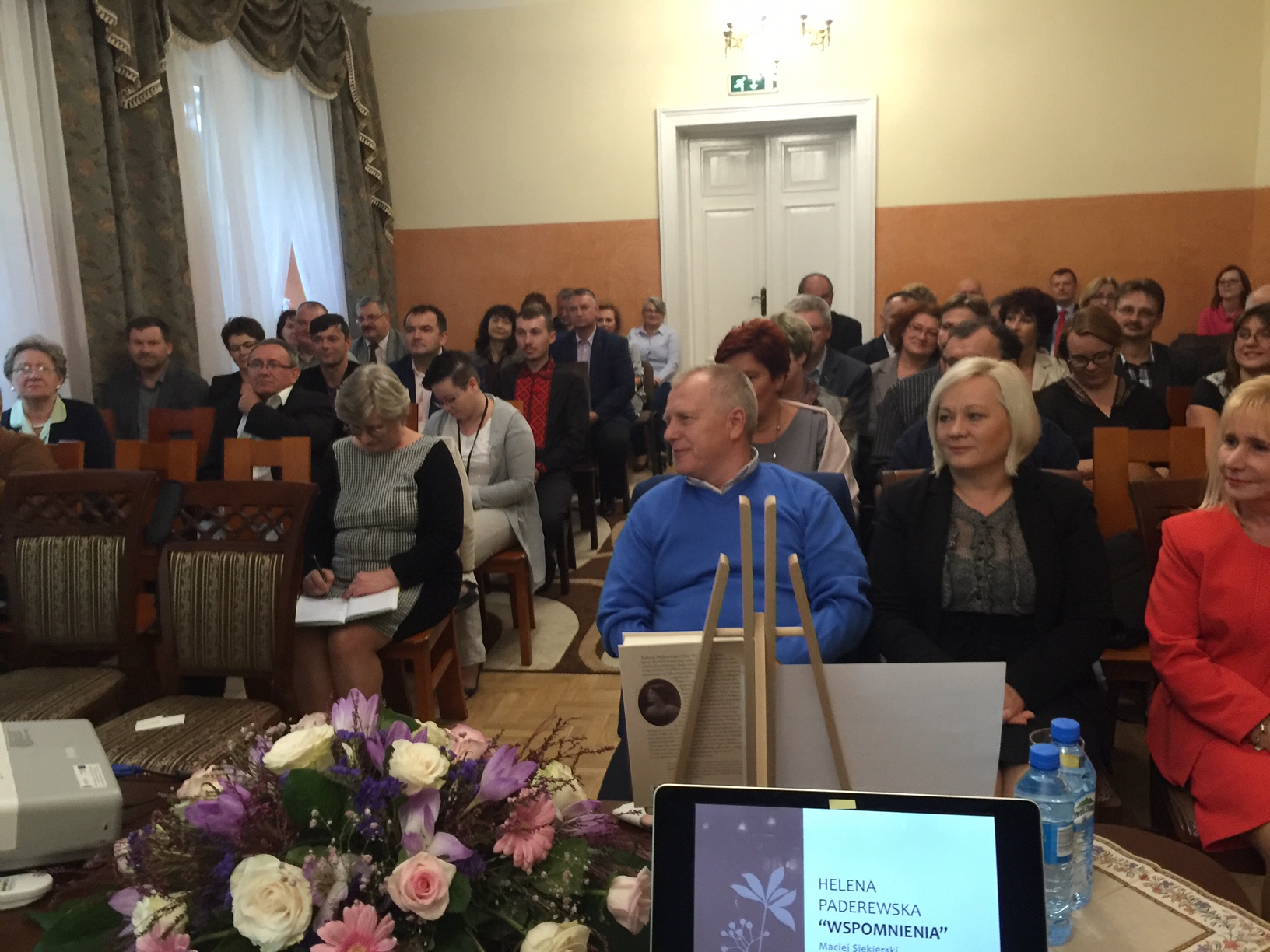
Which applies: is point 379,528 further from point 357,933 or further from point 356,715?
point 357,933

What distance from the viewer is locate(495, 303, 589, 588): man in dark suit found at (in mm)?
4281

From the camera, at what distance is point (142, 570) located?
301cm

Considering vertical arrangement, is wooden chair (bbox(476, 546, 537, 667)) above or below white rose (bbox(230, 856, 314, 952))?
below

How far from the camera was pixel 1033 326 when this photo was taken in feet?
13.1

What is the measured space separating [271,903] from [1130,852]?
38.8 inches

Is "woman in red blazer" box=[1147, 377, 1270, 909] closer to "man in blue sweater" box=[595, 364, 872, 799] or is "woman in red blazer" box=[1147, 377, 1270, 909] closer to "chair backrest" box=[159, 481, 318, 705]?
"man in blue sweater" box=[595, 364, 872, 799]

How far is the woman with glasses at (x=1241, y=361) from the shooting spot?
10.6ft

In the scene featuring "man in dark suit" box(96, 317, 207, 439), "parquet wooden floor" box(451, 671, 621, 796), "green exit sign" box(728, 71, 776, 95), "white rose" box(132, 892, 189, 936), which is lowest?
"parquet wooden floor" box(451, 671, 621, 796)

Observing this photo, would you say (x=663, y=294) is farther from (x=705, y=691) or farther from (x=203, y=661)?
(x=705, y=691)

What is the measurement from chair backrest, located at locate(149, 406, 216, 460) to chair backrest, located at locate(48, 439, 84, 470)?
0.53 metres

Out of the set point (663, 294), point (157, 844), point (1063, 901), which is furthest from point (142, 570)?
point (663, 294)

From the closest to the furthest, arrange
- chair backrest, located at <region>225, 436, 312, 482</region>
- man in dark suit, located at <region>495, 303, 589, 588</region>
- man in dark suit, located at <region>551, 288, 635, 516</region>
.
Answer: chair backrest, located at <region>225, 436, 312, 482</region> < man in dark suit, located at <region>495, 303, 589, 588</region> < man in dark suit, located at <region>551, 288, 635, 516</region>

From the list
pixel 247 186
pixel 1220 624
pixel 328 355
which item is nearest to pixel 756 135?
pixel 247 186

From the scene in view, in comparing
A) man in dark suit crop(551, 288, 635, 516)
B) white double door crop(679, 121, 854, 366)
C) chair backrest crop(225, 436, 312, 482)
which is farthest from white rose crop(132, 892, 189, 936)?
white double door crop(679, 121, 854, 366)
